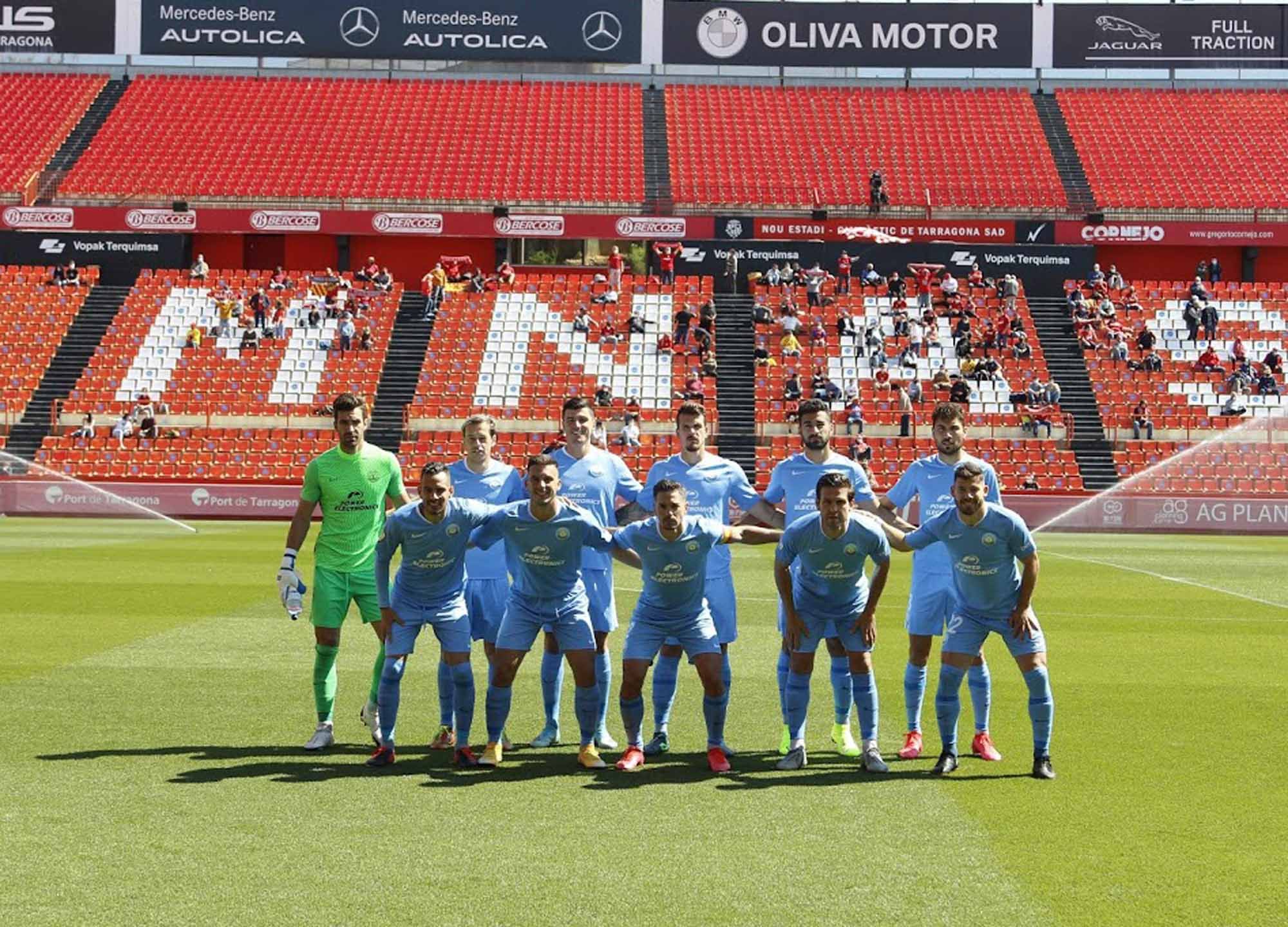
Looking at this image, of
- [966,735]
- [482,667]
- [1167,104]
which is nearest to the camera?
[966,735]

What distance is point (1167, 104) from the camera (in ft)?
189

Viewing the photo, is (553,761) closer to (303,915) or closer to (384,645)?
(384,645)

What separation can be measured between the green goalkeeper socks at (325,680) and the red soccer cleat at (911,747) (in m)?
3.78

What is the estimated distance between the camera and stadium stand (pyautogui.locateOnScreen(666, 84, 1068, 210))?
51.5 m

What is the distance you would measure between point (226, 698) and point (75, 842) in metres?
4.58

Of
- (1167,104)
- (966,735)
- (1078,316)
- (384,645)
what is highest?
(1167,104)

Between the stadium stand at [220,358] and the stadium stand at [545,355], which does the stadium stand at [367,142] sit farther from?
the stadium stand at [545,355]

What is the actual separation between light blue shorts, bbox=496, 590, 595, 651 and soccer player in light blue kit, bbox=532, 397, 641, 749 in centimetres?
35

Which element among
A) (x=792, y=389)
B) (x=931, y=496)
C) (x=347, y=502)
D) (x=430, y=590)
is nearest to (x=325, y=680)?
(x=430, y=590)

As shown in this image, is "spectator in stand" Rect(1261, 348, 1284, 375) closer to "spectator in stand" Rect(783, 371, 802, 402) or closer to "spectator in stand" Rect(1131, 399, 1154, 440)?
"spectator in stand" Rect(1131, 399, 1154, 440)

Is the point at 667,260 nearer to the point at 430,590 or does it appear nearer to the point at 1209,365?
the point at 1209,365

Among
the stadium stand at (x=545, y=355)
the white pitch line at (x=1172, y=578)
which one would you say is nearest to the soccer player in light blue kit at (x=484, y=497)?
the white pitch line at (x=1172, y=578)

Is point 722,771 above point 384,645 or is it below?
below

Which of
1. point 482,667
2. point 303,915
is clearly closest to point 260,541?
point 482,667
